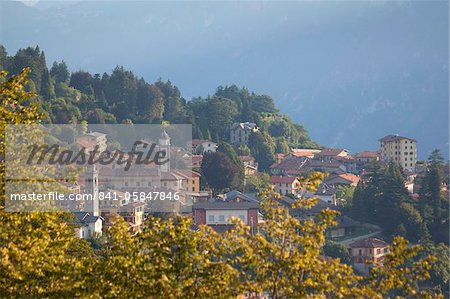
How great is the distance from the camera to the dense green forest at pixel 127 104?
50.0 m

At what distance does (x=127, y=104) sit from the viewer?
5469 cm

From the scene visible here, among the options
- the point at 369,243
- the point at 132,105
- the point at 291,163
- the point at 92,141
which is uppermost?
the point at 132,105

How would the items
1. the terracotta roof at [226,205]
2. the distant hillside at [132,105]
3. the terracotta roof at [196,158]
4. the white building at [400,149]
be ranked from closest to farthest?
the terracotta roof at [226,205] < the terracotta roof at [196,158] < the distant hillside at [132,105] < the white building at [400,149]

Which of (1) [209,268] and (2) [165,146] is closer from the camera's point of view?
(1) [209,268]

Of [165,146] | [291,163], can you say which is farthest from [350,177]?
[165,146]

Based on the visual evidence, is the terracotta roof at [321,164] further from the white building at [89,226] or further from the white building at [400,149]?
the white building at [89,226]

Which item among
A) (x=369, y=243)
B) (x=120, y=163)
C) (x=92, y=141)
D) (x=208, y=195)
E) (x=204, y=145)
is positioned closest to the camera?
(x=369, y=243)

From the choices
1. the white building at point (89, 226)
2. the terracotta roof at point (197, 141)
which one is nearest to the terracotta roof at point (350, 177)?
the terracotta roof at point (197, 141)

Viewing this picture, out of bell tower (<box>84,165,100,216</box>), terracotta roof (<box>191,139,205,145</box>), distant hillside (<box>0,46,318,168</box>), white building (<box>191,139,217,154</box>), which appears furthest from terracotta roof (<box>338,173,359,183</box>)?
bell tower (<box>84,165,100,216</box>)

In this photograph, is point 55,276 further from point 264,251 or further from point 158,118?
point 158,118

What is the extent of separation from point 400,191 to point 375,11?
156169mm

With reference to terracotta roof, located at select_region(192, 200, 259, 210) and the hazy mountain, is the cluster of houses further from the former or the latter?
the hazy mountain

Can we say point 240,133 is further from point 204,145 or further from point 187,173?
point 187,173

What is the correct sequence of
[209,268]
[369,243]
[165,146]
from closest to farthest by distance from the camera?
[209,268], [369,243], [165,146]
